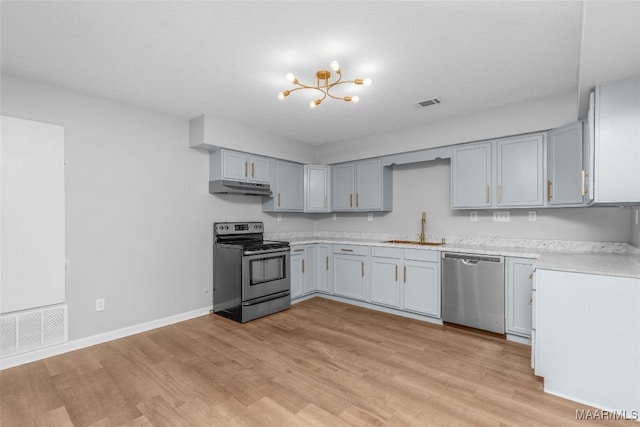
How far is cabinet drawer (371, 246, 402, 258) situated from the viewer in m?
4.11

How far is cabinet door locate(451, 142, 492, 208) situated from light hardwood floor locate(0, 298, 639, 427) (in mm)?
1561

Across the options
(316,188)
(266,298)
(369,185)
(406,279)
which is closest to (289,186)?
(316,188)

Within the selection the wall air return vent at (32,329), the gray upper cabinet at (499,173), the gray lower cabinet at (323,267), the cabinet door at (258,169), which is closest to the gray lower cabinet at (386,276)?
the gray lower cabinet at (323,267)

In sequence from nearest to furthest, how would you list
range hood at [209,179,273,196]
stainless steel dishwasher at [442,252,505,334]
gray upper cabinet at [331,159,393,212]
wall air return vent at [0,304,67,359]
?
1. wall air return vent at [0,304,67,359]
2. stainless steel dishwasher at [442,252,505,334]
3. range hood at [209,179,273,196]
4. gray upper cabinet at [331,159,393,212]

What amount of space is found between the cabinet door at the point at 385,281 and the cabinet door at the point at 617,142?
89.1 inches

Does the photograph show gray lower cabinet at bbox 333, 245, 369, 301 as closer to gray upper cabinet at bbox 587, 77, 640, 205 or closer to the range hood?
the range hood

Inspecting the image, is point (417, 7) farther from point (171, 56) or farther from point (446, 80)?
point (171, 56)

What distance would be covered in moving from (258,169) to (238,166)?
347mm

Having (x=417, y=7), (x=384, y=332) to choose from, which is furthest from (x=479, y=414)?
(x=417, y=7)

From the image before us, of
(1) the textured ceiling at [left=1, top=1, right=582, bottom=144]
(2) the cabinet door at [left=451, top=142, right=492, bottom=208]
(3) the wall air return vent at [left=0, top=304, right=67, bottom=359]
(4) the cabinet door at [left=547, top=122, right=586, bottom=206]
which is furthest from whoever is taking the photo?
(2) the cabinet door at [left=451, top=142, right=492, bottom=208]

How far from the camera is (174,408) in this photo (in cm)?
209

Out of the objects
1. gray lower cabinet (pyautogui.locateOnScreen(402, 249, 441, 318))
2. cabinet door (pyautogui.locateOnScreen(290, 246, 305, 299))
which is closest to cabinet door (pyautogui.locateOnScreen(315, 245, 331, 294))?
cabinet door (pyautogui.locateOnScreen(290, 246, 305, 299))

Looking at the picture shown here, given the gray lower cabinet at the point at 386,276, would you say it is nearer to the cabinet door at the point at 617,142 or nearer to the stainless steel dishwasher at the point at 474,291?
the stainless steel dishwasher at the point at 474,291

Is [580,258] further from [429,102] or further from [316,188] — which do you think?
[316,188]
